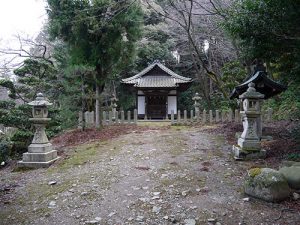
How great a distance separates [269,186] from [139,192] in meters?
2.29

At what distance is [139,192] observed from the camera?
17.7 ft

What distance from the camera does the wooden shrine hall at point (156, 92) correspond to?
2367 centimetres

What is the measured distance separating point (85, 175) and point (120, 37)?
8805mm

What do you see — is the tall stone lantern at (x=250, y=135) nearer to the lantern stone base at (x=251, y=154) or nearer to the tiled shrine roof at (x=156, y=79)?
the lantern stone base at (x=251, y=154)

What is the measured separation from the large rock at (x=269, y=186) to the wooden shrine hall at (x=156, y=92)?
18758mm

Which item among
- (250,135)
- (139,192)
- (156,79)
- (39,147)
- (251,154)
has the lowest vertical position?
(139,192)

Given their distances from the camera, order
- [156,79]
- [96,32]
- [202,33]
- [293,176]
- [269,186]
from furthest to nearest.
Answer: [156,79] < [202,33] < [96,32] < [293,176] < [269,186]

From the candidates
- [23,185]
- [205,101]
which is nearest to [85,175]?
[23,185]

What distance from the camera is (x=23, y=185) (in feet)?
20.4

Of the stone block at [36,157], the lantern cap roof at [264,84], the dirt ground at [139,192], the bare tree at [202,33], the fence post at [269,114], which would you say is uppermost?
the bare tree at [202,33]

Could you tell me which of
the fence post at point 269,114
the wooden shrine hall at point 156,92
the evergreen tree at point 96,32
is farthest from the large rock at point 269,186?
the wooden shrine hall at point 156,92

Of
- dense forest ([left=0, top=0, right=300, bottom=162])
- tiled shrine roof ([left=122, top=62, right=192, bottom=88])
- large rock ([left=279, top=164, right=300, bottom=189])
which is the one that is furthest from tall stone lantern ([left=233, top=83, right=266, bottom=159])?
tiled shrine roof ([left=122, top=62, right=192, bottom=88])

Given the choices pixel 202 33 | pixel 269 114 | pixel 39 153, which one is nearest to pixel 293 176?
pixel 39 153

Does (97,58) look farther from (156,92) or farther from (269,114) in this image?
(156,92)
